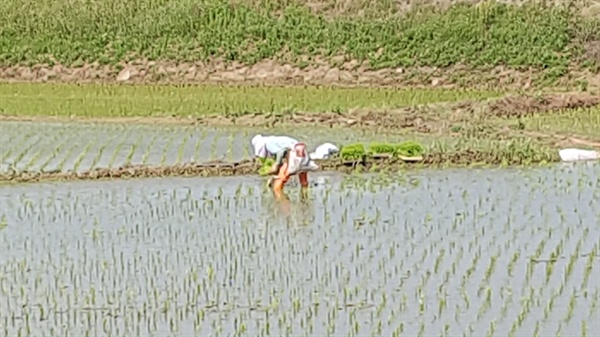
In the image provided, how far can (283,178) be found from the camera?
33.9ft

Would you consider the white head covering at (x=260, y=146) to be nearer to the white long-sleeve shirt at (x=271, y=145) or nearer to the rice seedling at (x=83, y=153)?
the white long-sleeve shirt at (x=271, y=145)

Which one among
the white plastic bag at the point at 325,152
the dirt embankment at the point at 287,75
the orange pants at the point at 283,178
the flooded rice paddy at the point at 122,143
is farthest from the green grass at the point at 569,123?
the orange pants at the point at 283,178

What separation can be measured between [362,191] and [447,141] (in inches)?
116

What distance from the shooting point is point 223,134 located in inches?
560

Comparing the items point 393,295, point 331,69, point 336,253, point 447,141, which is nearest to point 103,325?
point 393,295

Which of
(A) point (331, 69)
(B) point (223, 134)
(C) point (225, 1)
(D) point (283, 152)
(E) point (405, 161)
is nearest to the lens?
(D) point (283, 152)

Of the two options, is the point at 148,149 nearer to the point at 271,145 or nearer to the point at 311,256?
the point at 271,145

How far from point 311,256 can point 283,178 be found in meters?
2.29

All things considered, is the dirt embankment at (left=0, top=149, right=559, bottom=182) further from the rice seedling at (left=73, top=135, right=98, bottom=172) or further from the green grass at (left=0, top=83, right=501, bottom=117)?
the green grass at (left=0, top=83, right=501, bottom=117)

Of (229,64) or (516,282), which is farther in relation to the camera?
(229,64)

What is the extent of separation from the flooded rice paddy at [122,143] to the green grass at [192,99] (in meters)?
1.27

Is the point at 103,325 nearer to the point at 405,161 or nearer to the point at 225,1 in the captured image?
the point at 405,161

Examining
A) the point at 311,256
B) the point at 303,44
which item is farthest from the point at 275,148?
the point at 303,44

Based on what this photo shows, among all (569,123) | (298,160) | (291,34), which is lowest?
(569,123)
